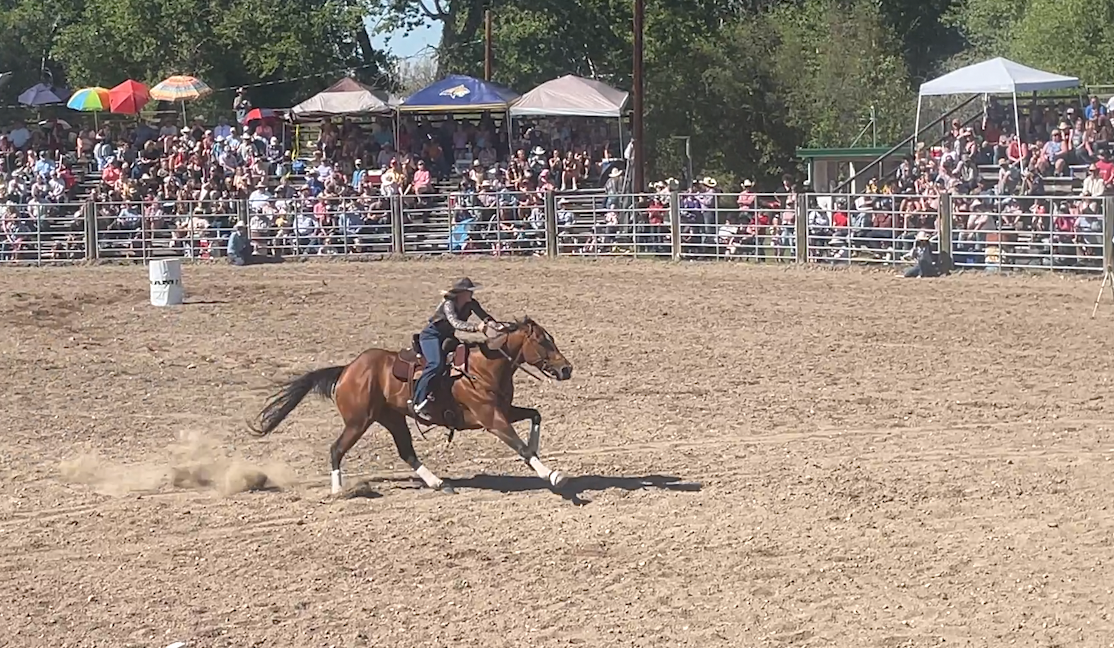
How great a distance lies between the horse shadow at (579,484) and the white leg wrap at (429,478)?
0.15m

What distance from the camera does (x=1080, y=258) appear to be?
2039cm

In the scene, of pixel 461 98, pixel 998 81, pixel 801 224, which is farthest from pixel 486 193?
pixel 998 81

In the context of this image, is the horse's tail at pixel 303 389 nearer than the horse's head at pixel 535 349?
No

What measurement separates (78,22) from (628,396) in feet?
136

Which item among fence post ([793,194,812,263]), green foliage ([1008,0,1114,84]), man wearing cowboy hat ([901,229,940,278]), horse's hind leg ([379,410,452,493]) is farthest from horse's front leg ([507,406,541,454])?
green foliage ([1008,0,1114,84])

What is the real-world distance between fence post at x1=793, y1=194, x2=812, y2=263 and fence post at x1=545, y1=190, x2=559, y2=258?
4.34 meters

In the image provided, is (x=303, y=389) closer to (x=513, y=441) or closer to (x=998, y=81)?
(x=513, y=441)

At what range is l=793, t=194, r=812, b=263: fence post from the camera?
2323 centimetres

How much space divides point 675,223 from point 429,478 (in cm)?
1523

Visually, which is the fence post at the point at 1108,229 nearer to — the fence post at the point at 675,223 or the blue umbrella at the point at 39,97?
the fence post at the point at 675,223

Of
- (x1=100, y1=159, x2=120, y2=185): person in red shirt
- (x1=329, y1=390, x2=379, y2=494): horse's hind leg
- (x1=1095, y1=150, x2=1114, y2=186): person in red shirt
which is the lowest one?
(x1=329, y1=390, x2=379, y2=494): horse's hind leg

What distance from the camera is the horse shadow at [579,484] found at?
31.8ft

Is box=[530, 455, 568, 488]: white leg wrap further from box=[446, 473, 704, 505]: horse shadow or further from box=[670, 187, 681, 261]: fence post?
box=[670, 187, 681, 261]: fence post

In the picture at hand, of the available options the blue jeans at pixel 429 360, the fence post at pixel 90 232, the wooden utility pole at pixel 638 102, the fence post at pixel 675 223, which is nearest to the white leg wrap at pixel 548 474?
the blue jeans at pixel 429 360
